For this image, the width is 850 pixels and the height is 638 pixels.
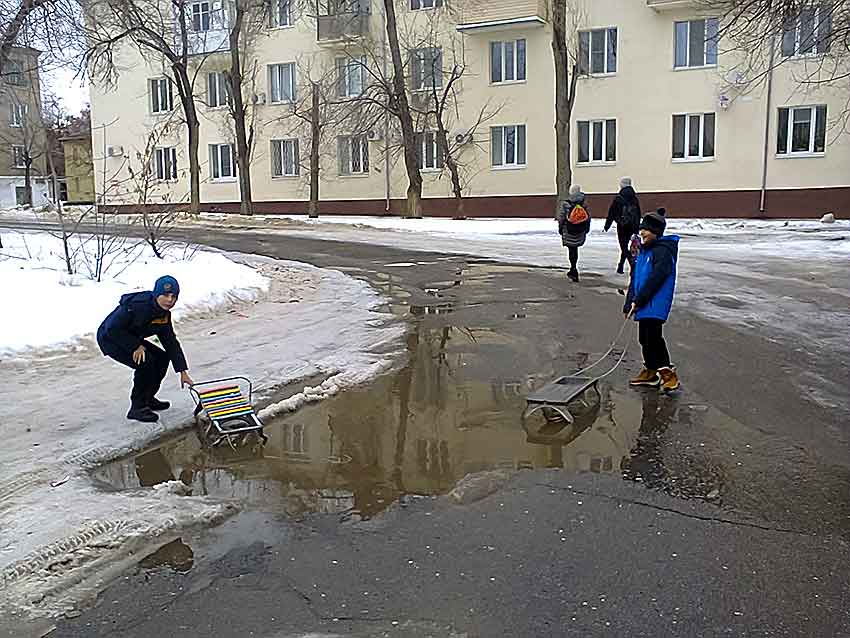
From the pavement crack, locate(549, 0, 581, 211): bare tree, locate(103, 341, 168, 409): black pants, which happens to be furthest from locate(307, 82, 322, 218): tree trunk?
the pavement crack

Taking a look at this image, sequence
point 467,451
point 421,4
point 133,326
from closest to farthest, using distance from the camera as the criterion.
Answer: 1. point 467,451
2. point 133,326
3. point 421,4

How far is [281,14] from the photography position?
40938 mm

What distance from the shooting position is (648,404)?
7.03 meters

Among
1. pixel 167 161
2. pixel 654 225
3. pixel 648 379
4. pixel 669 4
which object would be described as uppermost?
pixel 669 4

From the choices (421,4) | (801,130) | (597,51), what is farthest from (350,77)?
(801,130)

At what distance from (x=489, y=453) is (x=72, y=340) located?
534 centimetres

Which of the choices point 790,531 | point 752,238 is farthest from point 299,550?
point 752,238

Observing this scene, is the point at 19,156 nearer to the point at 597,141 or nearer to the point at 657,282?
the point at 597,141

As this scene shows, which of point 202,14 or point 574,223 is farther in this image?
point 202,14

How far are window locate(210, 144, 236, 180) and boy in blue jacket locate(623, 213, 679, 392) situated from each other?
37967 mm

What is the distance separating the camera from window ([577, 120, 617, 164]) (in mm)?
34562

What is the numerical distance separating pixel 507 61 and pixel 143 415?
32.4 m

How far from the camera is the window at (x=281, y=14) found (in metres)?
40.3

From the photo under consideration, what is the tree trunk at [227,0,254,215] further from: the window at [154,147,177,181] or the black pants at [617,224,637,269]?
the black pants at [617,224,637,269]
